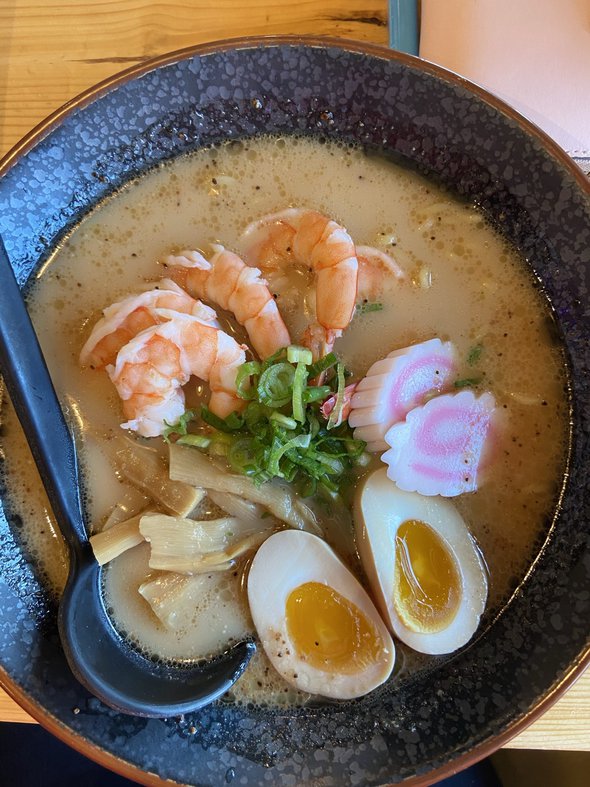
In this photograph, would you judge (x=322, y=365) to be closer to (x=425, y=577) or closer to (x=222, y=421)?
(x=222, y=421)

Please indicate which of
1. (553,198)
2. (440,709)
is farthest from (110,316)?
(440,709)

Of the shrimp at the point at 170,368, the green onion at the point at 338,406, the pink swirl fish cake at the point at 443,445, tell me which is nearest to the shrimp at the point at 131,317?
the shrimp at the point at 170,368

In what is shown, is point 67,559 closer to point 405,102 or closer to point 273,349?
point 273,349

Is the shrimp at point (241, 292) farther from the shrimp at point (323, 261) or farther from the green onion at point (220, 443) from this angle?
the green onion at point (220, 443)

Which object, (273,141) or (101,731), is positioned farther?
(273,141)

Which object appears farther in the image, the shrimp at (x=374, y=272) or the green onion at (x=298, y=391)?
the shrimp at (x=374, y=272)

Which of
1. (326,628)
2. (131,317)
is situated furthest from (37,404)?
(326,628)
